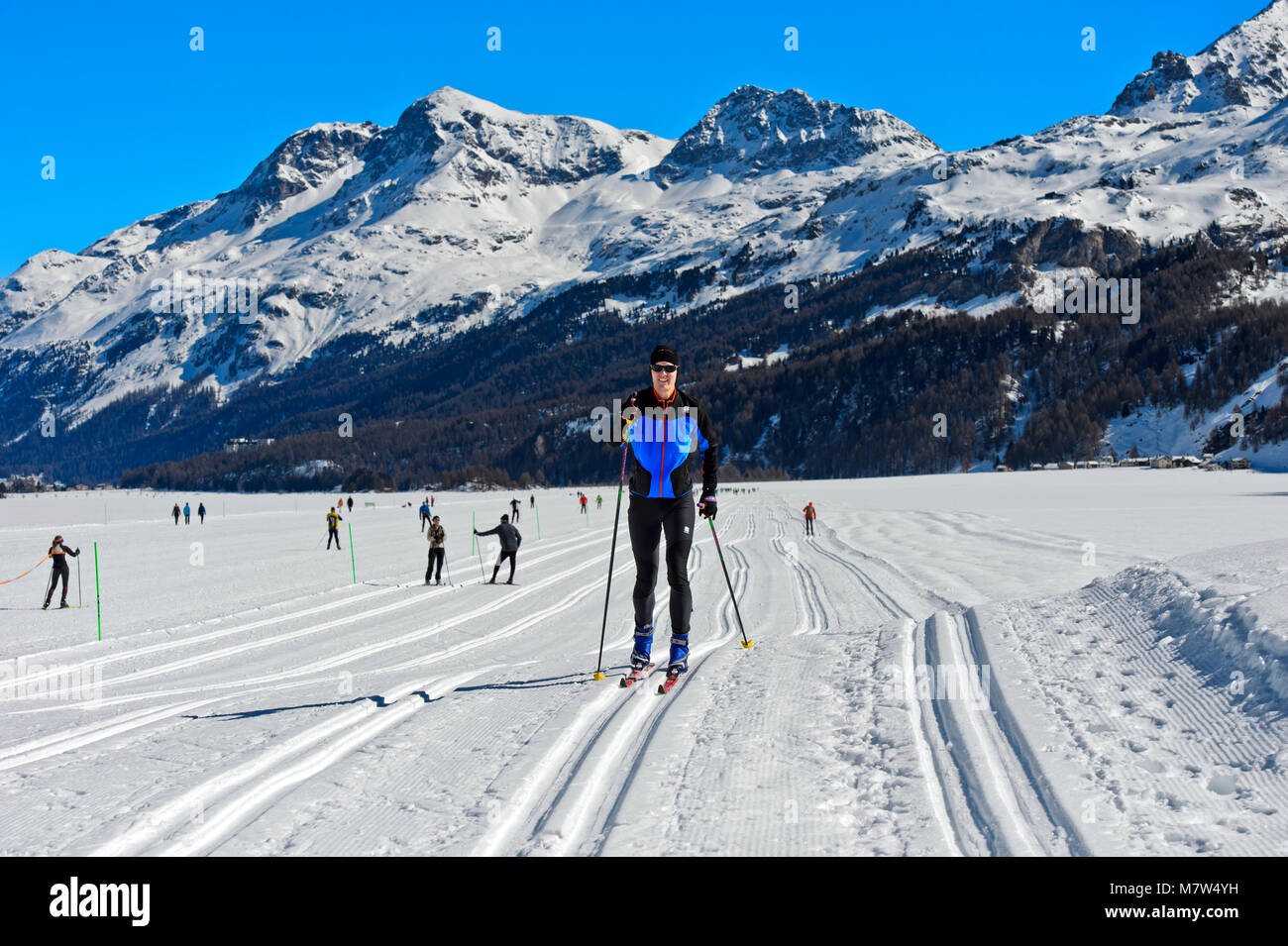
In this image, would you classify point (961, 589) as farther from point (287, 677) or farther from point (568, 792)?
point (568, 792)

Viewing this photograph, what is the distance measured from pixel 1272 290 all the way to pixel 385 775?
695 ft

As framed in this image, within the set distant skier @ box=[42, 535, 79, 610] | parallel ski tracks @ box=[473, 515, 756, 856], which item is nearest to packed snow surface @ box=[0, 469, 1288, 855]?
parallel ski tracks @ box=[473, 515, 756, 856]

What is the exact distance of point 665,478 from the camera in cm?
607

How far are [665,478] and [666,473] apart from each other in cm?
4

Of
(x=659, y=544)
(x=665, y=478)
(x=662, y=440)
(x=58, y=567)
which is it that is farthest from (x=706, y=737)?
(x=58, y=567)

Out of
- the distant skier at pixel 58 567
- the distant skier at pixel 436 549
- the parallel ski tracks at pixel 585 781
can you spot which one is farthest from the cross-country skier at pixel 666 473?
the distant skier at pixel 58 567

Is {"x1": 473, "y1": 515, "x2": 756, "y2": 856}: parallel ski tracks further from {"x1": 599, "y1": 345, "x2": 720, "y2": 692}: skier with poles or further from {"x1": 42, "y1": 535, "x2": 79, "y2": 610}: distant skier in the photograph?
{"x1": 42, "y1": 535, "x2": 79, "y2": 610}: distant skier

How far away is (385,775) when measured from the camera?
436cm

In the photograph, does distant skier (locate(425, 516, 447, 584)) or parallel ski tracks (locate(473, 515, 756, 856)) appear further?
distant skier (locate(425, 516, 447, 584))

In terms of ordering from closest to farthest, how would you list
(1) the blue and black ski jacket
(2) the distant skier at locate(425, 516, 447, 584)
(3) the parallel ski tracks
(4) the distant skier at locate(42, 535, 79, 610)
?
(3) the parallel ski tracks
(1) the blue and black ski jacket
(4) the distant skier at locate(42, 535, 79, 610)
(2) the distant skier at locate(425, 516, 447, 584)

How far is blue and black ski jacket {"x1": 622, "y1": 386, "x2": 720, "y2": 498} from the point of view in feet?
19.9

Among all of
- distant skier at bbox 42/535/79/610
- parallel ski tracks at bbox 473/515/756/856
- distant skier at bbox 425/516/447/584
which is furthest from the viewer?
distant skier at bbox 425/516/447/584

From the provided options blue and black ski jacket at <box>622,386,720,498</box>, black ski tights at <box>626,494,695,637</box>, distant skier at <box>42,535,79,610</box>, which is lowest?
distant skier at <box>42,535,79,610</box>

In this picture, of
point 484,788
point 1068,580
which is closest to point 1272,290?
point 1068,580
